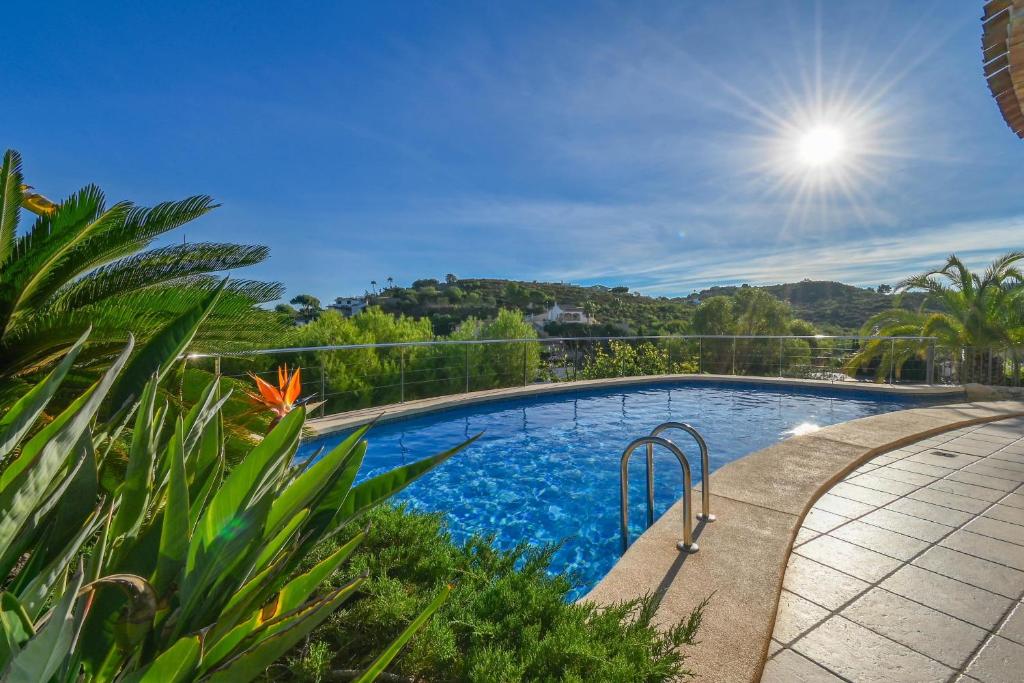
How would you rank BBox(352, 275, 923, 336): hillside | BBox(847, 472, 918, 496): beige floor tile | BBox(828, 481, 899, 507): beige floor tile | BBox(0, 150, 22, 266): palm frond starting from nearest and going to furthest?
1. BBox(0, 150, 22, 266): palm frond
2. BBox(828, 481, 899, 507): beige floor tile
3. BBox(847, 472, 918, 496): beige floor tile
4. BBox(352, 275, 923, 336): hillside

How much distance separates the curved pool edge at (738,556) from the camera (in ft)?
5.39

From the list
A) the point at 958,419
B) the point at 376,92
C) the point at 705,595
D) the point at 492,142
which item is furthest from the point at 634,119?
the point at 705,595

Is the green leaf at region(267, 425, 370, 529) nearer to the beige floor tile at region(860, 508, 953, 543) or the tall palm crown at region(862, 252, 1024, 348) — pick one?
the beige floor tile at region(860, 508, 953, 543)

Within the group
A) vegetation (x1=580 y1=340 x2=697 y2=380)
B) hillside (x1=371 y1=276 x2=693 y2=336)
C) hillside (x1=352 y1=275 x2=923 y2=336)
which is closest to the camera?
vegetation (x1=580 y1=340 x2=697 y2=380)

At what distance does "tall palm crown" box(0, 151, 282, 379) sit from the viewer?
6.18 ft

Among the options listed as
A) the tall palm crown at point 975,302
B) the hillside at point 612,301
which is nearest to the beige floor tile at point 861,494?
the tall palm crown at point 975,302

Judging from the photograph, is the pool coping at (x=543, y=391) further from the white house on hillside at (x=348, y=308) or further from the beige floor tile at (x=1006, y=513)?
the beige floor tile at (x=1006, y=513)

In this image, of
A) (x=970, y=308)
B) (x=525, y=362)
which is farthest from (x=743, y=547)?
(x=970, y=308)

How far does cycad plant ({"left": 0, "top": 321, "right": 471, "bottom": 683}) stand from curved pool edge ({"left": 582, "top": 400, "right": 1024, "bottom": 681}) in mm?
1381

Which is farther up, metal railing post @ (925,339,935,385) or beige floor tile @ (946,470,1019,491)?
metal railing post @ (925,339,935,385)

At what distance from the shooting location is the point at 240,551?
2.17 ft

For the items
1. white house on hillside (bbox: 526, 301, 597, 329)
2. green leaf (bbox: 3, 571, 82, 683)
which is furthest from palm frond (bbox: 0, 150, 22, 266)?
white house on hillside (bbox: 526, 301, 597, 329)

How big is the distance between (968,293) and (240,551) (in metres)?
11.5

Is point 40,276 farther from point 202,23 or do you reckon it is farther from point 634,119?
point 634,119
